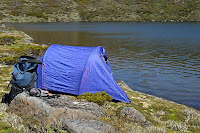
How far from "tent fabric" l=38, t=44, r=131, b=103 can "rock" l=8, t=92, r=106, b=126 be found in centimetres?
496

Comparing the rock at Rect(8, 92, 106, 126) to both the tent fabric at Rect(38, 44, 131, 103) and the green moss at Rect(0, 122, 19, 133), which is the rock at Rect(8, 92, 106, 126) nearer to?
the green moss at Rect(0, 122, 19, 133)

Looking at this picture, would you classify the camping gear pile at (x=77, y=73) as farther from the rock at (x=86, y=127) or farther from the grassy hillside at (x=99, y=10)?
the grassy hillside at (x=99, y=10)

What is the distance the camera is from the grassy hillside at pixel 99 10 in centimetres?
12838

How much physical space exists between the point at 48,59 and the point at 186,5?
Answer: 145882 millimetres

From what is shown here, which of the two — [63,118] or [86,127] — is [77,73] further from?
[86,127]

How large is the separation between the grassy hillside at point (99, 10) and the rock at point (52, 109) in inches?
4724

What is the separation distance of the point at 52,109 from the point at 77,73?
6.34m

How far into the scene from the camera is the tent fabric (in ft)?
43.3

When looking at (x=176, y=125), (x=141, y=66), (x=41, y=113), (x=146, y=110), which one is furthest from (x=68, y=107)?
(x=141, y=66)

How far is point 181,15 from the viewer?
13188 cm

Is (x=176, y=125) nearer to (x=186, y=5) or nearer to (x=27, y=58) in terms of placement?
(x=27, y=58)

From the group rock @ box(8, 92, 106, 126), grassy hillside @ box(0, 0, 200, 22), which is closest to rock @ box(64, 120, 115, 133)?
rock @ box(8, 92, 106, 126)

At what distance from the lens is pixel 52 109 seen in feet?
23.3

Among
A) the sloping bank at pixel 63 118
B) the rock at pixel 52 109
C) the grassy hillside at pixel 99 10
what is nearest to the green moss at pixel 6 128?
the sloping bank at pixel 63 118
